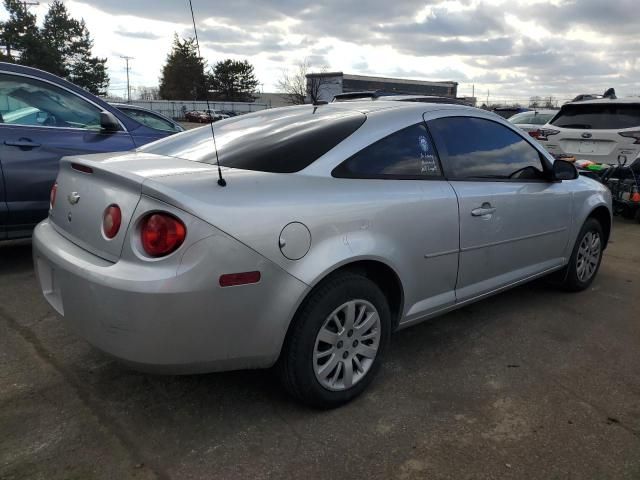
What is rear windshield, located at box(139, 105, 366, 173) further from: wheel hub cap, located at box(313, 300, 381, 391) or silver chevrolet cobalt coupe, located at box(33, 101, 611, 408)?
wheel hub cap, located at box(313, 300, 381, 391)

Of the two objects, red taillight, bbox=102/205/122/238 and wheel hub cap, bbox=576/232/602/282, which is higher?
red taillight, bbox=102/205/122/238

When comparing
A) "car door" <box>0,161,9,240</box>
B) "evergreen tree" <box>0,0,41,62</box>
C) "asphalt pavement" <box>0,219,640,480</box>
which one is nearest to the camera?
"asphalt pavement" <box>0,219,640,480</box>

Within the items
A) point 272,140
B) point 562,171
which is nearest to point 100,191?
point 272,140

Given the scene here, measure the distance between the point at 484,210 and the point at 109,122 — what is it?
11.1 ft

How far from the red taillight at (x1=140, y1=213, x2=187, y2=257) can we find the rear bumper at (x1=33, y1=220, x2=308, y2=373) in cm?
6

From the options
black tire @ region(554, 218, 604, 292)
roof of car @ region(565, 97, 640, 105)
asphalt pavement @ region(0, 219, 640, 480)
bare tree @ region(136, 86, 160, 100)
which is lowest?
asphalt pavement @ region(0, 219, 640, 480)

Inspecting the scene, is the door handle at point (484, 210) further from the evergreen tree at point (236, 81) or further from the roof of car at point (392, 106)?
the evergreen tree at point (236, 81)

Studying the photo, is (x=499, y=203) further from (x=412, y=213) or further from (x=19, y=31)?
(x=19, y=31)

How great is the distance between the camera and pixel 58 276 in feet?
7.91

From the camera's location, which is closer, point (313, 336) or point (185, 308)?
point (185, 308)

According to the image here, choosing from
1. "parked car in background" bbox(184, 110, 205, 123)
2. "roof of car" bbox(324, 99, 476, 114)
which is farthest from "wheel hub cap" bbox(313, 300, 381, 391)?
"parked car in background" bbox(184, 110, 205, 123)

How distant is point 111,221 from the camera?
227 centimetres

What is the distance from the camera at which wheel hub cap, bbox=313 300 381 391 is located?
250 cm

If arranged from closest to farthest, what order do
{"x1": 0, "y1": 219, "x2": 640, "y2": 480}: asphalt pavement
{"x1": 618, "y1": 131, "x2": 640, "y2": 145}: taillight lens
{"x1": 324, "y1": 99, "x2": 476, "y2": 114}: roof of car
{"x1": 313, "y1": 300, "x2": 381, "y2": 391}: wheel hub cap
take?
{"x1": 0, "y1": 219, "x2": 640, "y2": 480}: asphalt pavement < {"x1": 313, "y1": 300, "x2": 381, "y2": 391}: wheel hub cap < {"x1": 324, "y1": 99, "x2": 476, "y2": 114}: roof of car < {"x1": 618, "y1": 131, "x2": 640, "y2": 145}: taillight lens
